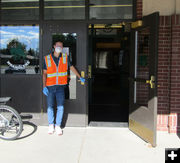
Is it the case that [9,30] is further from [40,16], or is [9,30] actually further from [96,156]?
[96,156]

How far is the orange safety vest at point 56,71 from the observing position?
5.09 m

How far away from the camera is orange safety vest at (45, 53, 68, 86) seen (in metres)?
5.09

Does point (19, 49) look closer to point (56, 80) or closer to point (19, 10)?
point (19, 10)

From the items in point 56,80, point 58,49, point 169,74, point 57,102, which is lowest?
point 57,102

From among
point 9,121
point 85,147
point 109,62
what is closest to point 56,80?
point 9,121

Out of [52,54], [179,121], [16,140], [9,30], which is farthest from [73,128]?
[9,30]

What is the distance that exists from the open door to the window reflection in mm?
2179

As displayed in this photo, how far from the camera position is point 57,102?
17.3 ft

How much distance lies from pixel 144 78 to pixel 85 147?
6.06 feet

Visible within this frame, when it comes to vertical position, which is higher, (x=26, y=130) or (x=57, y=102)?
(x=57, y=102)

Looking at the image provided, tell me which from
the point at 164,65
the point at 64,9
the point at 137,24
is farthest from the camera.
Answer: the point at 64,9

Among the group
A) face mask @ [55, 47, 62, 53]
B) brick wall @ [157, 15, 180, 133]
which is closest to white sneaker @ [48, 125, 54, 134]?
face mask @ [55, 47, 62, 53]

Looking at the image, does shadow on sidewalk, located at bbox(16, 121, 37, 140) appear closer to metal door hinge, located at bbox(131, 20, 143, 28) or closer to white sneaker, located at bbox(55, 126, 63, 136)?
white sneaker, located at bbox(55, 126, 63, 136)

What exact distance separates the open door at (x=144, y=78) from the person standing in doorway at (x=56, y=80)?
4.71 ft
